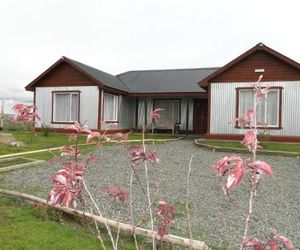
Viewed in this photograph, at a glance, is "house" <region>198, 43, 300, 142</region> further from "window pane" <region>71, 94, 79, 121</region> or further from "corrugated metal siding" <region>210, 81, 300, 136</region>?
"window pane" <region>71, 94, 79, 121</region>

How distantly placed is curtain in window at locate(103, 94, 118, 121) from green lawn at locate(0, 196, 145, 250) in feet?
49.0

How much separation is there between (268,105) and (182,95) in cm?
635

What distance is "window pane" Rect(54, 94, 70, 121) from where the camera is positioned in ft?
66.1

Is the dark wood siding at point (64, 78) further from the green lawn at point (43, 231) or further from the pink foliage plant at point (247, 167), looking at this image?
the pink foliage plant at point (247, 167)

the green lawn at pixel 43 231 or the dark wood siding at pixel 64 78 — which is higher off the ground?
the dark wood siding at pixel 64 78

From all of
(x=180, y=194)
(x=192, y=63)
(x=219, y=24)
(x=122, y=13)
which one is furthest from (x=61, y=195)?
(x=192, y=63)

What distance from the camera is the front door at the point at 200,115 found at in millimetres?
22891

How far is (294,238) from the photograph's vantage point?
4656 mm

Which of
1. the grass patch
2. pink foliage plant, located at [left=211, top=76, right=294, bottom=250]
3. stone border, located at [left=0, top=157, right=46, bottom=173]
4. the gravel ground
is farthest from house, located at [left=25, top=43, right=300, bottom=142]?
pink foliage plant, located at [left=211, top=76, right=294, bottom=250]

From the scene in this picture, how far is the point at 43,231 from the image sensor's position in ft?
14.5

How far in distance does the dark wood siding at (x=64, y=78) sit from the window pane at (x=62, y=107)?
720 mm

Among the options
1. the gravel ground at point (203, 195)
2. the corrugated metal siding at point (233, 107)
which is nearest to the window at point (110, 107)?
the corrugated metal siding at point (233, 107)

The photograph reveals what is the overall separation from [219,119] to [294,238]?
1247 cm

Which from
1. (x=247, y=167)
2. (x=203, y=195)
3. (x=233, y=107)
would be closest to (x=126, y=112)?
(x=233, y=107)
